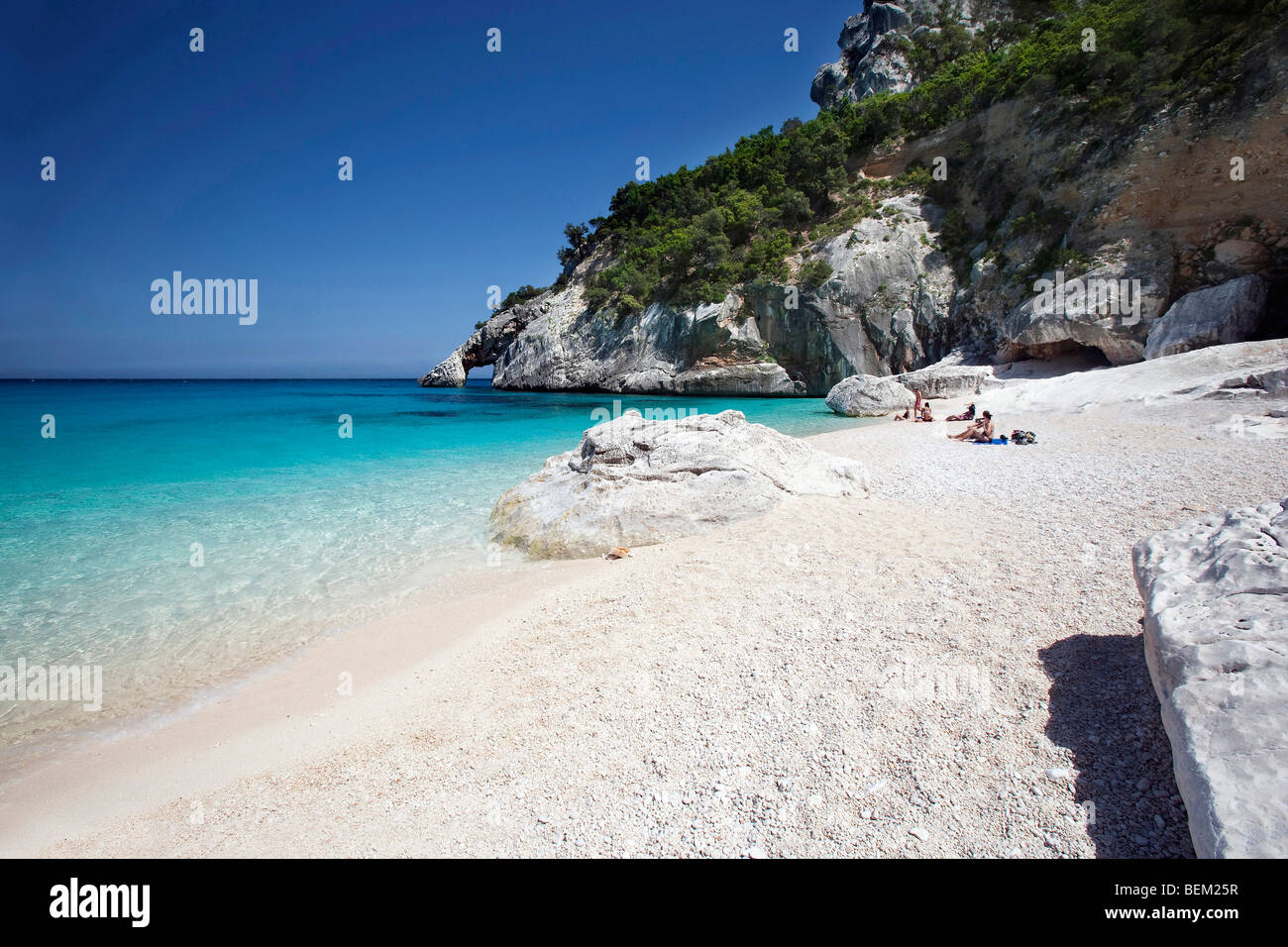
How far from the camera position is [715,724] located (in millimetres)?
3287

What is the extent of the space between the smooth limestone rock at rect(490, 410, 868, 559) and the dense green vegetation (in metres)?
26.3

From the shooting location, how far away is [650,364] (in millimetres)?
40750

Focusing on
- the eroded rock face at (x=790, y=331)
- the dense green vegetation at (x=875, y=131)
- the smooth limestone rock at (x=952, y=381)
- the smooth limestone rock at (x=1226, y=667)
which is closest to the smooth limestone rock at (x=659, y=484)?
the smooth limestone rock at (x=1226, y=667)

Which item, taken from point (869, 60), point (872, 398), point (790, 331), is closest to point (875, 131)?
point (790, 331)

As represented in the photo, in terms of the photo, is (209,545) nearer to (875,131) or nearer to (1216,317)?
(1216,317)

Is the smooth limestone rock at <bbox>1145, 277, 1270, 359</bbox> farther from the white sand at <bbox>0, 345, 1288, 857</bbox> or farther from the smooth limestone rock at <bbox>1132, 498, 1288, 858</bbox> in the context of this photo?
the smooth limestone rock at <bbox>1132, 498, 1288, 858</bbox>

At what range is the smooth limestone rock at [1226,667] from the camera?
173cm

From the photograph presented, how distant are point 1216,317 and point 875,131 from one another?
1175 inches

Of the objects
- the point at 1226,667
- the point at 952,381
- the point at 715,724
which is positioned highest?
the point at 952,381

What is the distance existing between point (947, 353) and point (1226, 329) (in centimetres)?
1412

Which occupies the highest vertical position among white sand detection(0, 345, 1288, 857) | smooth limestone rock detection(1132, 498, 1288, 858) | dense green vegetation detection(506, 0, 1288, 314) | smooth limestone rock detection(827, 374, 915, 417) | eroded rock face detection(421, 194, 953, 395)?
dense green vegetation detection(506, 0, 1288, 314)

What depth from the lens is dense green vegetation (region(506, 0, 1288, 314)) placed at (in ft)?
72.1

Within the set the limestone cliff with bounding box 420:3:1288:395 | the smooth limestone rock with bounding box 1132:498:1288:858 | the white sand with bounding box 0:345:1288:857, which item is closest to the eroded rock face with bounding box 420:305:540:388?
the limestone cliff with bounding box 420:3:1288:395
